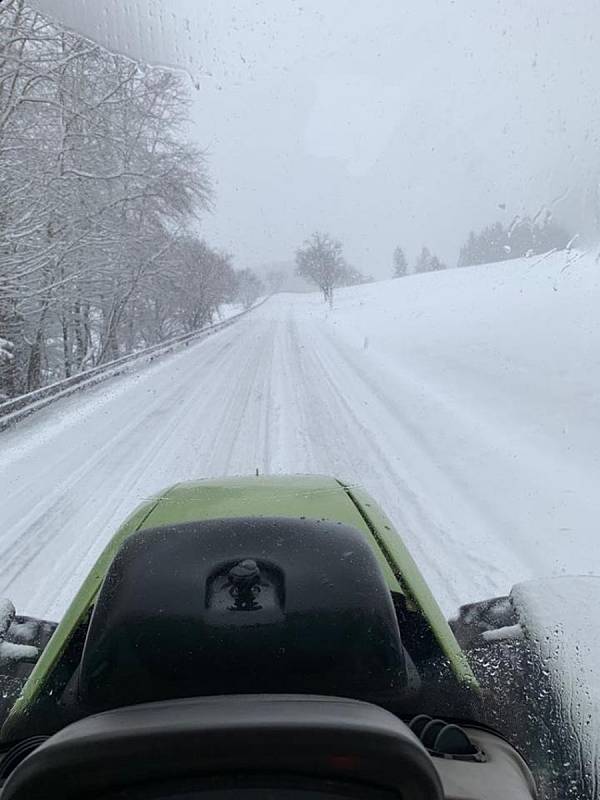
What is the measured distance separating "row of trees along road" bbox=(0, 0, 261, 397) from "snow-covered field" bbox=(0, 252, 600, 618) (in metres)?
3.65

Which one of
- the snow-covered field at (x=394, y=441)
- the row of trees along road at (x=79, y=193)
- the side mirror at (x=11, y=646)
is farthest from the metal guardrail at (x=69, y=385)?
the side mirror at (x=11, y=646)

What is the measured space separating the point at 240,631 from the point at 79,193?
60.0 ft

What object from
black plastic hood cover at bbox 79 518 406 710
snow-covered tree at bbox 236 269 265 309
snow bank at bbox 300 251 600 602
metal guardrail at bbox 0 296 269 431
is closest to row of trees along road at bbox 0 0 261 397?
metal guardrail at bbox 0 296 269 431

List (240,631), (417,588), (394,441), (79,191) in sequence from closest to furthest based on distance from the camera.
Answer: (240,631), (417,588), (394,441), (79,191)

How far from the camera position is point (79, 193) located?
1784 cm

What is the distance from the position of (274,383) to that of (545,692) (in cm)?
1153

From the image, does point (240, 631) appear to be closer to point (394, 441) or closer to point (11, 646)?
point (11, 646)

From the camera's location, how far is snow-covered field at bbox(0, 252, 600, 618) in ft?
18.6

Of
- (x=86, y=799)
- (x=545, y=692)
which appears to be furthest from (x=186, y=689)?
(x=545, y=692)

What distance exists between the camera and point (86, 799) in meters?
1.04

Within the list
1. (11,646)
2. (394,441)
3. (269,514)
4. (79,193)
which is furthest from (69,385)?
(269,514)

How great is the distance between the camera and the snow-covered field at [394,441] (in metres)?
5.68

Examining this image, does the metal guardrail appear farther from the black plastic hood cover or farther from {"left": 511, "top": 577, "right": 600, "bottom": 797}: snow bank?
the black plastic hood cover

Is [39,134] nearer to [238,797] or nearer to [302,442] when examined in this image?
[302,442]
